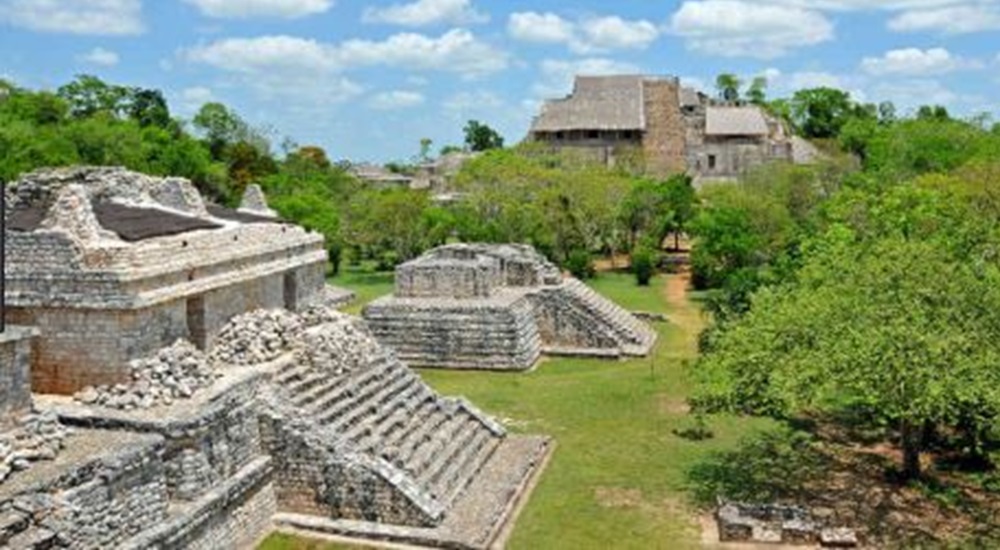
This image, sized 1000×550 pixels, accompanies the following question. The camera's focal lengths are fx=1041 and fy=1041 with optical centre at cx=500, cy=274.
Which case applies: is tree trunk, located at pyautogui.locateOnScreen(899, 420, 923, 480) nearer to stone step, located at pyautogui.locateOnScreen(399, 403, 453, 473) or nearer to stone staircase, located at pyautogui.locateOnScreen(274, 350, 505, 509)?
stone staircase, located at pyautogui.locateOnScreen(274, 350, 505, 509)

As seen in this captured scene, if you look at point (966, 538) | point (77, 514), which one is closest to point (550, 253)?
point (966, 538)

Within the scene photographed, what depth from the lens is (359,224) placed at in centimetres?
4022

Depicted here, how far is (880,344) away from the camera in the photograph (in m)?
13.5

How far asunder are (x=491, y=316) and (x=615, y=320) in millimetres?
4012

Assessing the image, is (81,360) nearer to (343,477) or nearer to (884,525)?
(343,477)

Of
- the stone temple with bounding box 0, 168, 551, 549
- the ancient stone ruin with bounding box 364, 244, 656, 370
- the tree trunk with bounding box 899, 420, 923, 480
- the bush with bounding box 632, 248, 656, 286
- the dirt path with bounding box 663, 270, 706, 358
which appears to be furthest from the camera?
the bush with bounding box 632, 248, 656, 286

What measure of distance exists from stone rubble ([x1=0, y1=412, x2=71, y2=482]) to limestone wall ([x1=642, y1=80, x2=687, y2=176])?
51128 mm

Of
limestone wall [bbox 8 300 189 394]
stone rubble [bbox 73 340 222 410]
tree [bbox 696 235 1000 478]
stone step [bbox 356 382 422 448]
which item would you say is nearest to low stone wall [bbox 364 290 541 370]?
stone step [bbox 356 382 422 448]

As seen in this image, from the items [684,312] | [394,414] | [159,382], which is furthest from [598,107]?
[159,382]

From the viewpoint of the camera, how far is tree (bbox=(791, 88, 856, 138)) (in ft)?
269

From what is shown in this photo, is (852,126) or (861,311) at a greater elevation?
(852,126)

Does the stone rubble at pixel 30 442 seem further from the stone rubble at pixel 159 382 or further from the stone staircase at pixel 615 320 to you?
the stone staircase at pixel 615 320

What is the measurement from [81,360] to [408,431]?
470cm

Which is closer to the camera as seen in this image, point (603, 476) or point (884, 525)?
point (884, 525)
